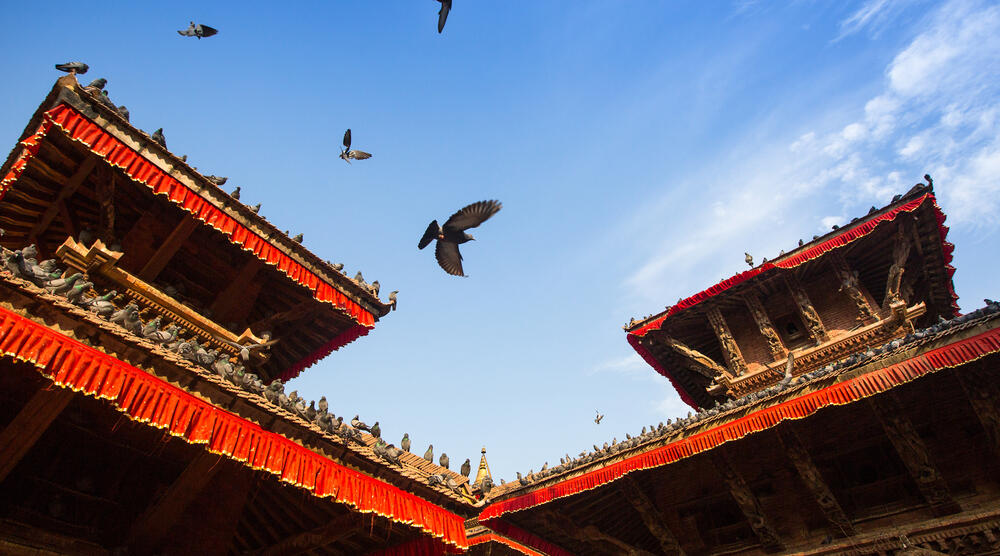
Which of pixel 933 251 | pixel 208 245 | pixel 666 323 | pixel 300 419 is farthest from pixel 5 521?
pixel 933 251

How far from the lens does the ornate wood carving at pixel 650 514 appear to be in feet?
29.0

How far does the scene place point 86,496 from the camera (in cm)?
604

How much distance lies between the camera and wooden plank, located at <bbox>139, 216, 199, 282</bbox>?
7371mm

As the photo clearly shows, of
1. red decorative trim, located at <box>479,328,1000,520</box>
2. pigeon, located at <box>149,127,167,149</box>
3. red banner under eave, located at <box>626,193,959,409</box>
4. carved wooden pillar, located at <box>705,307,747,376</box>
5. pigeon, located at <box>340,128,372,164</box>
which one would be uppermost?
pigeon, located at <box>340,128,372,164</box>

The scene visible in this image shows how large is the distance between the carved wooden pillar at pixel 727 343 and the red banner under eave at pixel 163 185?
25.7 ft

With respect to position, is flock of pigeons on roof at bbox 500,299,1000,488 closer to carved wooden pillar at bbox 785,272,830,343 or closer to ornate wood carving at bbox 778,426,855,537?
ornate wood carving at bbox 778,426,855,537

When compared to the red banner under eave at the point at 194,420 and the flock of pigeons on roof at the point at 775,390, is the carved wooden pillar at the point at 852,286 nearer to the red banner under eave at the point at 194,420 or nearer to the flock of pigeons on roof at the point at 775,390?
the flock of pigeons on roof at the point at 775,390

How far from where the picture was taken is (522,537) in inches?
348

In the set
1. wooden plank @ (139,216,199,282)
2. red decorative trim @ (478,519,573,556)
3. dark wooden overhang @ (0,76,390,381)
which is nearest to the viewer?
dark wooden overhang @ (0,76,390,381)

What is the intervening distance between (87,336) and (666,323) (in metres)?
11.1

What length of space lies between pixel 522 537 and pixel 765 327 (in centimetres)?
660

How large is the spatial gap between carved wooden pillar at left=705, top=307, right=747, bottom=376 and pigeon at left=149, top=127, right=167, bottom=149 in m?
10.8

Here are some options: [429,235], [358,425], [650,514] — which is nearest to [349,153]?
[429,235]

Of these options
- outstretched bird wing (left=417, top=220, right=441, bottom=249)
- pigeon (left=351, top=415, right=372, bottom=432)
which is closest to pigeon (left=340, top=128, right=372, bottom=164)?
outstretched bird wing (left=417, top=220, right=441, bottom=249)
